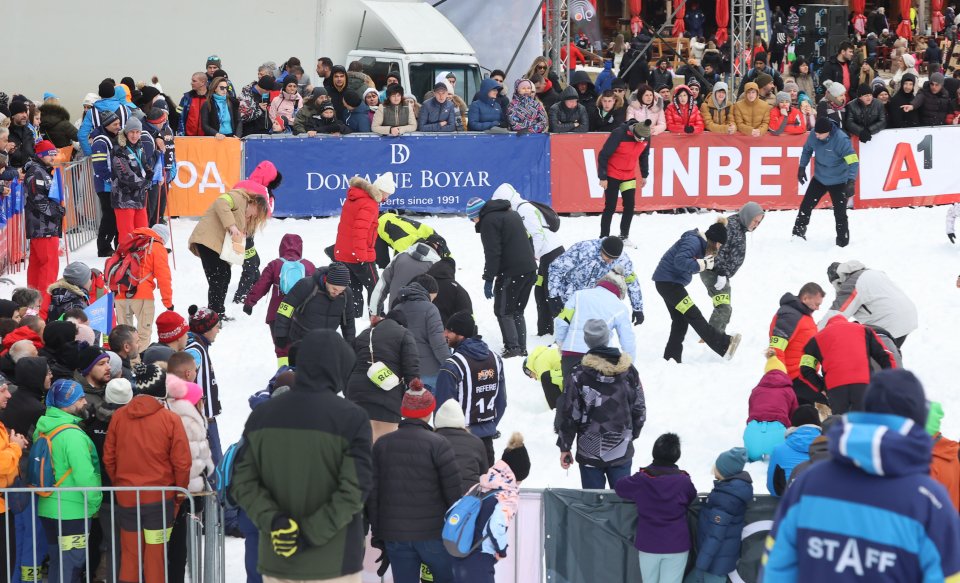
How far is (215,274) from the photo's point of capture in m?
12.5

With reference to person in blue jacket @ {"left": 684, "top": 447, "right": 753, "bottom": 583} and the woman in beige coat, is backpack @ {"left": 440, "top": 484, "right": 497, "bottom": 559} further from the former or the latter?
the woman in beige coat

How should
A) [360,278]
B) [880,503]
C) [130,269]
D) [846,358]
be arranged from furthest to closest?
[360,278]
[130,269]
[846,358]
[880,503]

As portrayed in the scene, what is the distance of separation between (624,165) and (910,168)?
14.7ft

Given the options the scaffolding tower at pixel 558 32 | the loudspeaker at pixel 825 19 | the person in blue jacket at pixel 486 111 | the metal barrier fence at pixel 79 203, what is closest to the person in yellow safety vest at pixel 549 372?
the metal barrier fence at pixel 79 203

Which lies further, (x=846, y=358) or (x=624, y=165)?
(x=624, y=165)

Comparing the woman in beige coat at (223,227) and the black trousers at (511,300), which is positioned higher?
the woman in beige coat at (223,227)

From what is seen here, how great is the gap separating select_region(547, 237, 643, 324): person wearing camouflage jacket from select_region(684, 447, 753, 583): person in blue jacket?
426 cm

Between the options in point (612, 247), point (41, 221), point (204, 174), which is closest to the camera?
point (612, 247)

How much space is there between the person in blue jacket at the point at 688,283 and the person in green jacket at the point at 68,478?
594 cm

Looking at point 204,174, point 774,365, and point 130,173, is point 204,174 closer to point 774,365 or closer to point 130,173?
point 130,173

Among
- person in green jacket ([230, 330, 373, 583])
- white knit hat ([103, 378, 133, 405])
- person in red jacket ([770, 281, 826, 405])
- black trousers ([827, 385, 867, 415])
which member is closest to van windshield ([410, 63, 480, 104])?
person in red jacket ([770, 281, 826, 405])

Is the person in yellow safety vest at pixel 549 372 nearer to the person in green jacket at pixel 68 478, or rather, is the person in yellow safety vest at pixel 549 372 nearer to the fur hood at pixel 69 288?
the fur hood at pixel 69 288

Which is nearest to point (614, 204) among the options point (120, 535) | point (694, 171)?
point (694, 171)

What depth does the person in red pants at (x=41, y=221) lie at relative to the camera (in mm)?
13234
